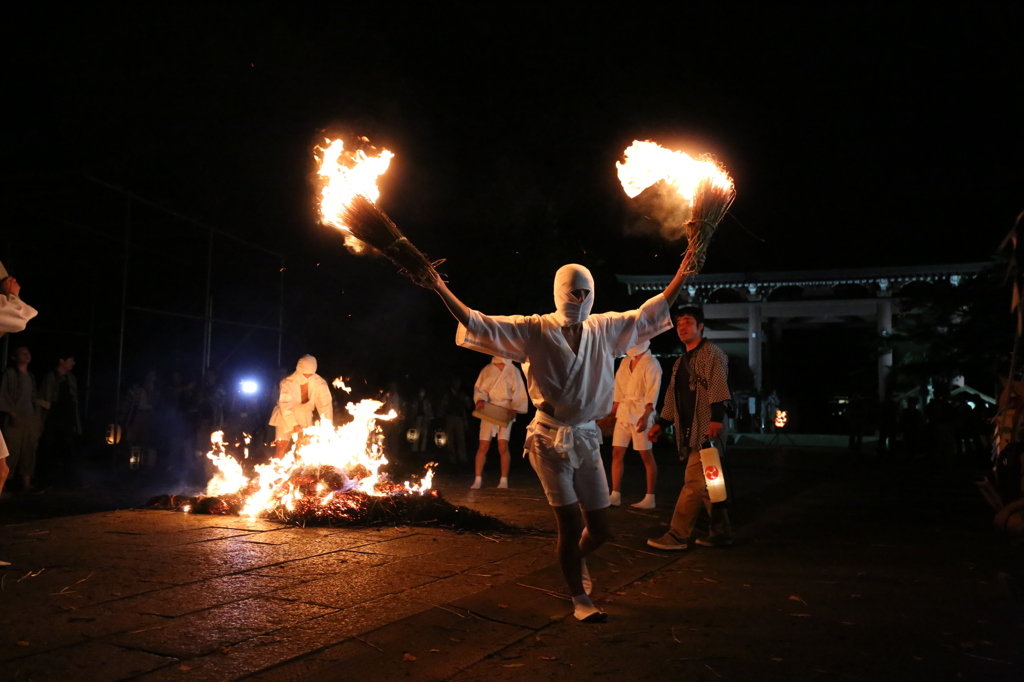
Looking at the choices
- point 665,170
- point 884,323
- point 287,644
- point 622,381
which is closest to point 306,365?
point 622,381

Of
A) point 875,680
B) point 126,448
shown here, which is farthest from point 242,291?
point 875,680

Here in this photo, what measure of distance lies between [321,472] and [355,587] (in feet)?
12.5

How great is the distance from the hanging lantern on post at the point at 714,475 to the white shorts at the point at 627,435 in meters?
2.68

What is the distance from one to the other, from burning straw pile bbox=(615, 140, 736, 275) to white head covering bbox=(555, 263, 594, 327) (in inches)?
34.0

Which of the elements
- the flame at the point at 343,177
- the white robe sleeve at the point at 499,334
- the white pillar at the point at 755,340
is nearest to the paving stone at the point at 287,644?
the white robe sleeve at the point at 499,334

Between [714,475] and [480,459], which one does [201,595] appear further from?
[480,459]

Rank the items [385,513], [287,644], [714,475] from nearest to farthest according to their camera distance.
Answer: [287,644], [714,475], [385,513]

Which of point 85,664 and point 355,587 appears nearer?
point 85,664

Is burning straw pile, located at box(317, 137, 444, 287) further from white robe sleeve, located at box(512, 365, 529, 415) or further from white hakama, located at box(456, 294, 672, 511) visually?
white robe sleeve, located at box(512, 365, 529, 415)

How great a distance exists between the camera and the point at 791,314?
27.8 metres

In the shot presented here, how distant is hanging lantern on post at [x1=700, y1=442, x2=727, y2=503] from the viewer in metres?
6.72

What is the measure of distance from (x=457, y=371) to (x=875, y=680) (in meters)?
16.9

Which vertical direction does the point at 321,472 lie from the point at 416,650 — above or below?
above

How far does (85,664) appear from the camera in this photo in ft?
12.1
